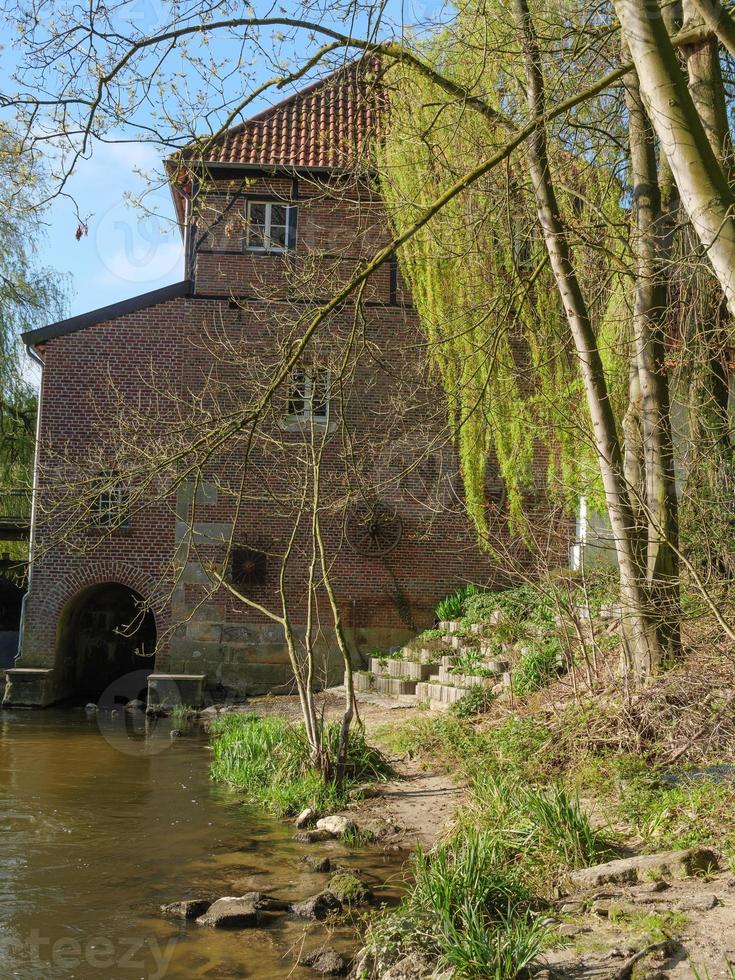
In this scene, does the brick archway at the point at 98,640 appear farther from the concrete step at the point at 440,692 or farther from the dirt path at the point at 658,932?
the dirt path at the point at 658,932

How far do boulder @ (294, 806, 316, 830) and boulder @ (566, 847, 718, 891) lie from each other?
3495 millimetres

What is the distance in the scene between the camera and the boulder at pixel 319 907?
6.05 meters

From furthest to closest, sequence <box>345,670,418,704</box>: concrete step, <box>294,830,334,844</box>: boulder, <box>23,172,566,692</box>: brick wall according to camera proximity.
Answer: <box>23,172,566,692</box>: brick wall
<box>345,670,418,704</box>: concrete step
<box>294,830,334,844</box>: boulder

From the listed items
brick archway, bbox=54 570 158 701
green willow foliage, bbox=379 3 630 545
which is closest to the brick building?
brick archway, bbox=54 570 158 701

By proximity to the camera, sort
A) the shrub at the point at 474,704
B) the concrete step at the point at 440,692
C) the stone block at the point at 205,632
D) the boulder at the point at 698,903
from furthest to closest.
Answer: the stone block at the point at 205,632, the concrete step at the point at 440,692, the shrub at the point at 474,704, the boulder at the point at 698,903

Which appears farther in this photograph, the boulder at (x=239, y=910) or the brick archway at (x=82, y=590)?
the brick archway at (x=82, y=590)

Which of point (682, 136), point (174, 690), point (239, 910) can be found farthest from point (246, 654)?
point (682, 136)

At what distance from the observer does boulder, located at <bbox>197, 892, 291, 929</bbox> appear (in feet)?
19.5

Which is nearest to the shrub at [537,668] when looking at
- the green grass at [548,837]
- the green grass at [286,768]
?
the green grass at [286,768]

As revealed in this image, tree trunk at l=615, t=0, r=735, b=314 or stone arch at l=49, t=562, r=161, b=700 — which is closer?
tree trunk at l=615, t=0, r=735, b=314

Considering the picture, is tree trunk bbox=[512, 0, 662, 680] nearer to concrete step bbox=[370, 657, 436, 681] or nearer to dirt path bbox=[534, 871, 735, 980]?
dirt path bbox=[534, 871, 735, 980]

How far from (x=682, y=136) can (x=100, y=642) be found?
18.2 meters

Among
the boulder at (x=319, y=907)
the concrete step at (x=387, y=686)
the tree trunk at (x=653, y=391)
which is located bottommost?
the boulder at (x=319, y=907)

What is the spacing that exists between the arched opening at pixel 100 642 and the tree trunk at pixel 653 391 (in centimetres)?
1238
